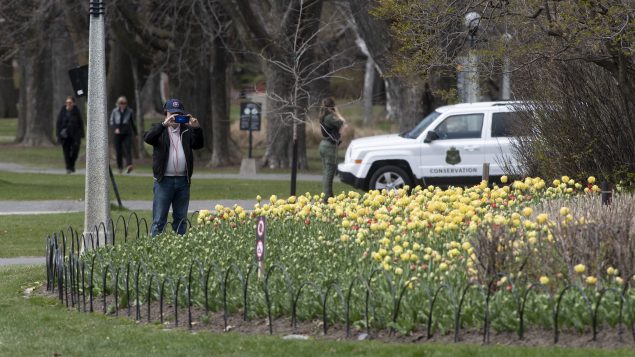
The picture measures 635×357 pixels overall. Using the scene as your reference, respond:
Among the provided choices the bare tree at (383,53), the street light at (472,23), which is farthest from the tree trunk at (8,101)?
the street light at (472,23)

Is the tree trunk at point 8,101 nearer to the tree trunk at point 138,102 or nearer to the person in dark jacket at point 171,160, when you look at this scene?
the tree trunk at point 138,102

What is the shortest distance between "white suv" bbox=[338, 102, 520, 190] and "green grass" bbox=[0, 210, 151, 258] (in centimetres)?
423

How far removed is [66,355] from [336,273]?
223 centimetres

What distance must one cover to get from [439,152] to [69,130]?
12163 mm

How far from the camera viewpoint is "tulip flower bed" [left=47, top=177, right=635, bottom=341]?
8.76 m

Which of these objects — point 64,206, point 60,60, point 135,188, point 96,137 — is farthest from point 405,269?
point 60,60

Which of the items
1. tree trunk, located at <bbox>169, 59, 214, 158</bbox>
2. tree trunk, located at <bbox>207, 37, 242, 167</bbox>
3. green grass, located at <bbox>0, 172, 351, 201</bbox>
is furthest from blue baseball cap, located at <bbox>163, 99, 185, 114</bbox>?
tree trunk, located at <bbox>207, 37, 242, 167</bbox>

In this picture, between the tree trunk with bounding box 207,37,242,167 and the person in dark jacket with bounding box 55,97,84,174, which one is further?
the tree trunk with bounding box 207,37,242,167

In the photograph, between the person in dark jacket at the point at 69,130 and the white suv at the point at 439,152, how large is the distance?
11.0 m

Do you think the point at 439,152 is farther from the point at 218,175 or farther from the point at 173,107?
the point at 218,175

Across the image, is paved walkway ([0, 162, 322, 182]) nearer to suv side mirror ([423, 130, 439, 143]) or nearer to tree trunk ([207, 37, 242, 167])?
tree trunk ([207, 37, 242, 167])

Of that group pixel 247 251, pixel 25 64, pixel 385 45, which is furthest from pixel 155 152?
pixel 25 64

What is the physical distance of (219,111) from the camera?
37156 mm

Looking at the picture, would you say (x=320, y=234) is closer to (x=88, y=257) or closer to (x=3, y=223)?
(x=88, y=257)
